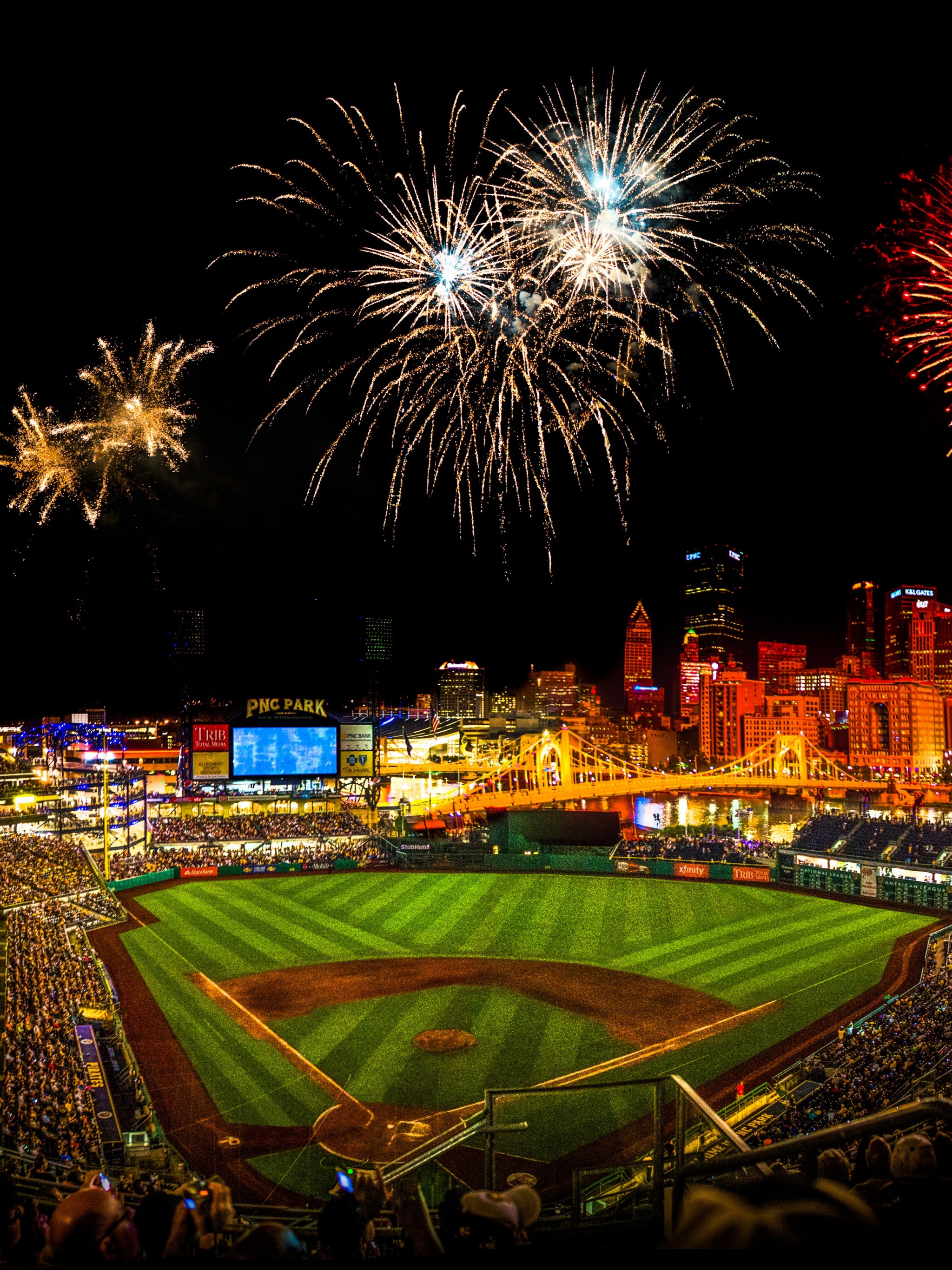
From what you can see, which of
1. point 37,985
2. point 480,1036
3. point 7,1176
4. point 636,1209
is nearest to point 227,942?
point 37,985

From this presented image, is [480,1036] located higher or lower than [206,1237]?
lower

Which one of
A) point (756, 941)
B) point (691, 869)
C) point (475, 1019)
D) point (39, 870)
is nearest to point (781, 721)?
point (691, 869)

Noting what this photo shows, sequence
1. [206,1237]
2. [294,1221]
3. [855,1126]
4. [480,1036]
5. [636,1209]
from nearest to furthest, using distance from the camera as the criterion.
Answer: [855,1126] < [206,1237] < [636,1209] < [294,1221] < [480,1036]

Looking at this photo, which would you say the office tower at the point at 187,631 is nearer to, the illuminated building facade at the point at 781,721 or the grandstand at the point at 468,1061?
the grandstand at the point at 468,1061

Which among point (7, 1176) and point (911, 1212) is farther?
point (7, 1176)

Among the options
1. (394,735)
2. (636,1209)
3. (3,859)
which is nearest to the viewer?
(636,1209)

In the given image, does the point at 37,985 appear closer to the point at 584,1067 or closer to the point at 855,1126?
the point at 584,1067

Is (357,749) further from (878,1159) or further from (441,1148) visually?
(878,1159)
